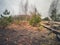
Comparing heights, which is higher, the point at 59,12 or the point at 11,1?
the point at 11,1

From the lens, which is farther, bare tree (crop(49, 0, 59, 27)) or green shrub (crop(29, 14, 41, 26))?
bare tree (crop(49, 0, 59, 27))

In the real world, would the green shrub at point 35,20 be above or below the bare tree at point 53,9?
below

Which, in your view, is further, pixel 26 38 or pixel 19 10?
pixel 19 10

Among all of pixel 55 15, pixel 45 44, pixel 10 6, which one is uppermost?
pixel 10 6

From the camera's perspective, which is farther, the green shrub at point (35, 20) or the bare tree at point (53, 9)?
the bare tree at point (53, 9)

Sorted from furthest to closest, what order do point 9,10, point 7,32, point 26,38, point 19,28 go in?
point 9,10 → point 19,28 → point 7,32 → point 26,38

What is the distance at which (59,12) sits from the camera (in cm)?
605

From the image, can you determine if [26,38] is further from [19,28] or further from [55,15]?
[55,15]

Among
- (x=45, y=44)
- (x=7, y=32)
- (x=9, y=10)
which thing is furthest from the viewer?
(x=9, y=10)

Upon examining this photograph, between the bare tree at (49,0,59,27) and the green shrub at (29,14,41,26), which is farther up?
the bare tree at (49,0,59,27)

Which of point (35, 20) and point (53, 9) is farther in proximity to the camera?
point (53, 9)

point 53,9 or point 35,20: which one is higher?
point 53,9

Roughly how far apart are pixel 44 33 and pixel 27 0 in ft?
6.72

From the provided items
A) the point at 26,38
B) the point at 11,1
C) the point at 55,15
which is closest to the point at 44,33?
the point at 26,38
